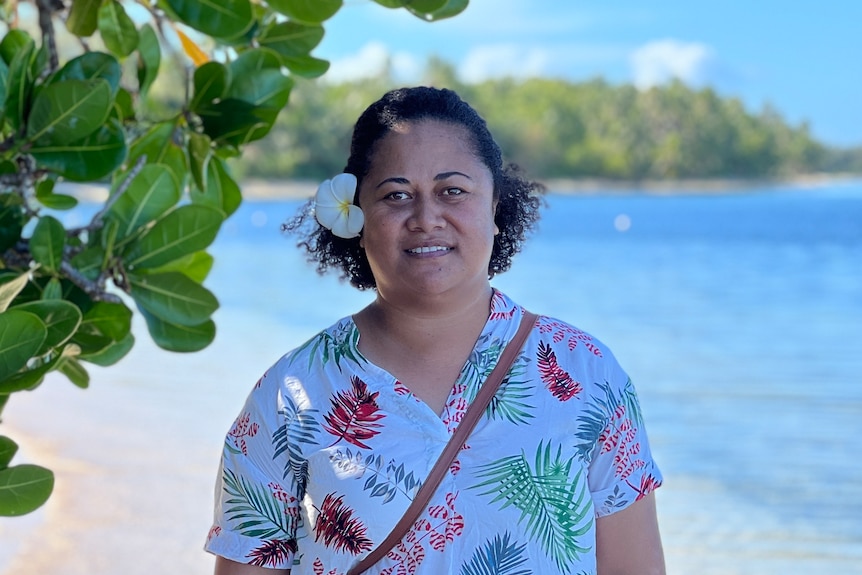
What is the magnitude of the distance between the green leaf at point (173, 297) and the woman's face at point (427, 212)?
0.92 ft

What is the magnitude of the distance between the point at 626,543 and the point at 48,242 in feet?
2.86

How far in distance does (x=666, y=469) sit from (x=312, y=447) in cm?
551

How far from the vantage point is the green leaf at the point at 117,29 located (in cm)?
165

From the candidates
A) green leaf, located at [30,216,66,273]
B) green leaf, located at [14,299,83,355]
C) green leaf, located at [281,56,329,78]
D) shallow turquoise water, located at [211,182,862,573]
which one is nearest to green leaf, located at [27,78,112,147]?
green leaf, located at [30,216,66,273]

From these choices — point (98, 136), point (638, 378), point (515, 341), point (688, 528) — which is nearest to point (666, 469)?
point (688, 528)

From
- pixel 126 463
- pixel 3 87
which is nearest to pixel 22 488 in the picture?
pixel 3 87

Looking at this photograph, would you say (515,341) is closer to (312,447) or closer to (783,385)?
(312,447)

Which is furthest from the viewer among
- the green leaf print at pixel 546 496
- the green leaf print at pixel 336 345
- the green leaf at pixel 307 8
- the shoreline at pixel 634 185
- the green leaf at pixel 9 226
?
the shoreline at pixel 634 185

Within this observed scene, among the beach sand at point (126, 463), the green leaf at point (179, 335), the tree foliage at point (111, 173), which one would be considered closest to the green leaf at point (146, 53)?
the tree foliage at point (111, 173)

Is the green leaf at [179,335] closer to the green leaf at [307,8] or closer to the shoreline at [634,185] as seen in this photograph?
the green leaf at [307,8]

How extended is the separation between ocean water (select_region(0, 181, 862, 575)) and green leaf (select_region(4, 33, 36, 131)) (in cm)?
90

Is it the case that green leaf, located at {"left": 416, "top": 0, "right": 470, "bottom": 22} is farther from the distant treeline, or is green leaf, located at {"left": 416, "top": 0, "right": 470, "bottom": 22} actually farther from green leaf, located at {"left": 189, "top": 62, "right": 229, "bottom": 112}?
the distant treeline

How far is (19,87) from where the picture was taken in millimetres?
1402

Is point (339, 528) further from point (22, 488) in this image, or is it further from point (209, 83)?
point (209, 83)
